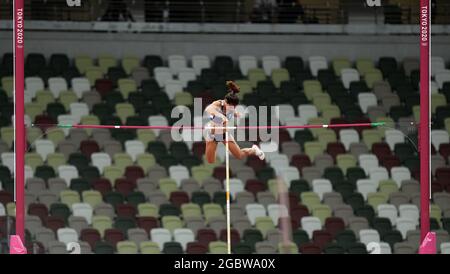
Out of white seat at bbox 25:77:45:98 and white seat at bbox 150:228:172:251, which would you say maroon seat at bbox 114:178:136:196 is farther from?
white seat at bbox 25:77:45:98

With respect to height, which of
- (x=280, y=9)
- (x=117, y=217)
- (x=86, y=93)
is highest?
(x=280, y=9)

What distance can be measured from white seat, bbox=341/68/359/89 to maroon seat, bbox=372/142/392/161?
1901 mm

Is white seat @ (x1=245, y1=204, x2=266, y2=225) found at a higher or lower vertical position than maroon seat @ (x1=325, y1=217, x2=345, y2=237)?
higher

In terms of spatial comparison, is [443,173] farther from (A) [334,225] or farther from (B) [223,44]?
(B) [223,44]

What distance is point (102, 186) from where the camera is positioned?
74.8 feet

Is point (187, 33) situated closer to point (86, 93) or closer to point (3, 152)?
point (86, 93)

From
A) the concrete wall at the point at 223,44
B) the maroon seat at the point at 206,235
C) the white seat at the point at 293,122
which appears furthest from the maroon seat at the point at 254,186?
the concrete wall at the point at 223,44

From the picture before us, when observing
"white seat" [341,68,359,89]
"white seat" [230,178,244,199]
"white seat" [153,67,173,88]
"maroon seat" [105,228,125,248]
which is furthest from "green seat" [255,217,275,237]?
"white seat" [341,68,359,89]

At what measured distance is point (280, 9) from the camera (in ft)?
85.6

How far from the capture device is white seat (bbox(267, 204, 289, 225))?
22.4 metres
